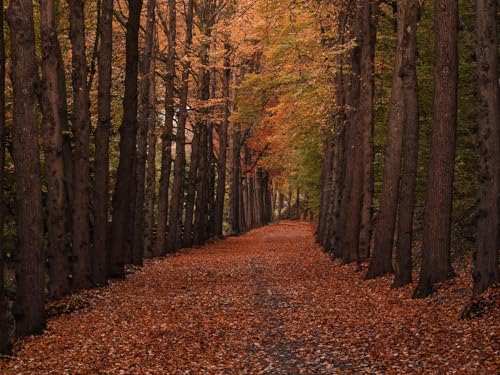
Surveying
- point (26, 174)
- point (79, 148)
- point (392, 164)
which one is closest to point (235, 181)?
point (392, 164)

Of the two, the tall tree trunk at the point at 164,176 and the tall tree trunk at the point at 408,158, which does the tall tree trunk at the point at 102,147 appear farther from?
the tall tree trunk at the point at 164,176

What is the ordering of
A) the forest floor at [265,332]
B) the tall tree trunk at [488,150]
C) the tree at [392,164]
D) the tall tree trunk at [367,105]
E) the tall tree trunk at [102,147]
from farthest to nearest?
the tall tree trunk at [367,105], the tall tree trunk at [102,147], the tree at [392,164], the tall tree trunk at [488,150], the forest floor at [265,332]

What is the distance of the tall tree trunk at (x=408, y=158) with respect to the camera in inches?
618

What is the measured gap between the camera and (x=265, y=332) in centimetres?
1173

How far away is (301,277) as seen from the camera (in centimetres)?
2019

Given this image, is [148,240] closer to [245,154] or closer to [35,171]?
[35,171]

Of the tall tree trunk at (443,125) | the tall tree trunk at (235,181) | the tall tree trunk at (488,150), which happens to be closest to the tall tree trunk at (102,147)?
the tall tree trunk at (443,125)

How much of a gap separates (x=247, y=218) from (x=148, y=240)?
98.9ft

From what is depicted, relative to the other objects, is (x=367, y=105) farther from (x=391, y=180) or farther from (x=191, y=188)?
(x=191, y=188)

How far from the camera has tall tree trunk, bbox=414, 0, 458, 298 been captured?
13.1 m

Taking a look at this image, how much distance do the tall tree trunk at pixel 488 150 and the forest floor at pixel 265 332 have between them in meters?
0.97

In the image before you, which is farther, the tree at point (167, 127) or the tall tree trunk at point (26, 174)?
the tree at point (167, 127)

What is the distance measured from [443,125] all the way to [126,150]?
10.0 metres

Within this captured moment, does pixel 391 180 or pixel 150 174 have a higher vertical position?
pixel 150 174
